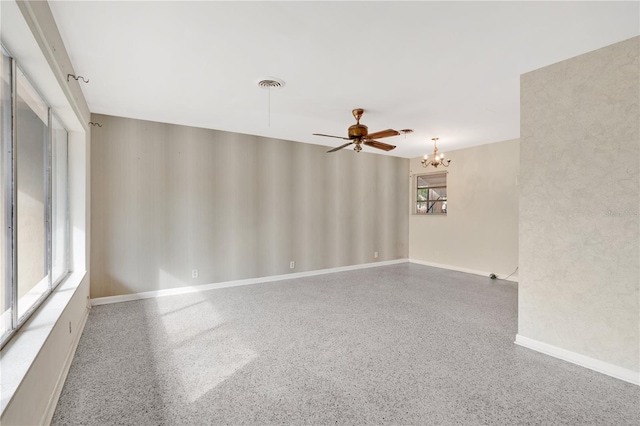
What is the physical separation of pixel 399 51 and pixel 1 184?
281 cm

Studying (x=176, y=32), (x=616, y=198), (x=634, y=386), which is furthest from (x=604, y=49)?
(x=176, y=32)

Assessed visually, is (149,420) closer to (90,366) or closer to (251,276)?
(90,366)

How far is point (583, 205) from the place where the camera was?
253 cm

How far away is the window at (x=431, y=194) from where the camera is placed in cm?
700

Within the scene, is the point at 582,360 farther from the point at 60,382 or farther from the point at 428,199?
the point at 428,199

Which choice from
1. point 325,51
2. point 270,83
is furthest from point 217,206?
point 325,51

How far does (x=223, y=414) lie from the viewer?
1.89 metres

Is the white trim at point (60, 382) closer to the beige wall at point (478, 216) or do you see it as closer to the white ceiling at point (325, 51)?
the white ceiling at point (325, 51)

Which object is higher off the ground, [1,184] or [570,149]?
[570,149]

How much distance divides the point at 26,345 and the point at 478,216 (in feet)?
21.9

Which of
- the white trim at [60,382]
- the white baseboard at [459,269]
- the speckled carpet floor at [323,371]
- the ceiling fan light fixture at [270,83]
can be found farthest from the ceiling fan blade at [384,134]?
the white baseboard at [459,269]

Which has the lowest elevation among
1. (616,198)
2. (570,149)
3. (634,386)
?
(634,386)

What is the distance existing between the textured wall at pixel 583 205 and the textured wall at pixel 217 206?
378cm

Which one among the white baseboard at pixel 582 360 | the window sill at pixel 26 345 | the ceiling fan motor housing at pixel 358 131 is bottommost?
the white baseboard at pixel 582 360
